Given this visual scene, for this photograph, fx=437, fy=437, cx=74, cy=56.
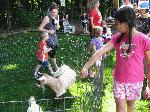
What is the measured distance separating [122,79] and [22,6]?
679 inches

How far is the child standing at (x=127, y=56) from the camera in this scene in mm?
4453

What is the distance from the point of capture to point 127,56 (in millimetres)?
4578

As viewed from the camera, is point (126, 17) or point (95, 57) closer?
point (126, 17)

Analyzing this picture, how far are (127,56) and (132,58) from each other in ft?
0.18

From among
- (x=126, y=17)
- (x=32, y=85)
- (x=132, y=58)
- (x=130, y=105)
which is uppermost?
(x=126, y=17)

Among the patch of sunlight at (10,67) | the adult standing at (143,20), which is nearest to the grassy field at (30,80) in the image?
the patch of sunlight at (10,67)

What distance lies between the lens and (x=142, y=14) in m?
7.89

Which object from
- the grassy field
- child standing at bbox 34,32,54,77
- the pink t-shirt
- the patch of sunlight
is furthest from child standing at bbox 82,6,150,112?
the patch of sunlight

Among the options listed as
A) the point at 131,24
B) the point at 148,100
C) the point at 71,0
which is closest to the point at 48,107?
the point at 148,100

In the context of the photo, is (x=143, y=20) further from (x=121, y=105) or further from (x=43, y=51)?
(x=121, y=105)

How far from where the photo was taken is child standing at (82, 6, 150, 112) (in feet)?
14.6

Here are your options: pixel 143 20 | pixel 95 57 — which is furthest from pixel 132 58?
pixel 143 20

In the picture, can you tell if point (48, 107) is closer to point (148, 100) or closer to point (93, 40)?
point (148, 100)

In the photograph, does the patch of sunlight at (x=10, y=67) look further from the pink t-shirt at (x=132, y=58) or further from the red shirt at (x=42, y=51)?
the pink t-shirt at (x=132, y=58)
